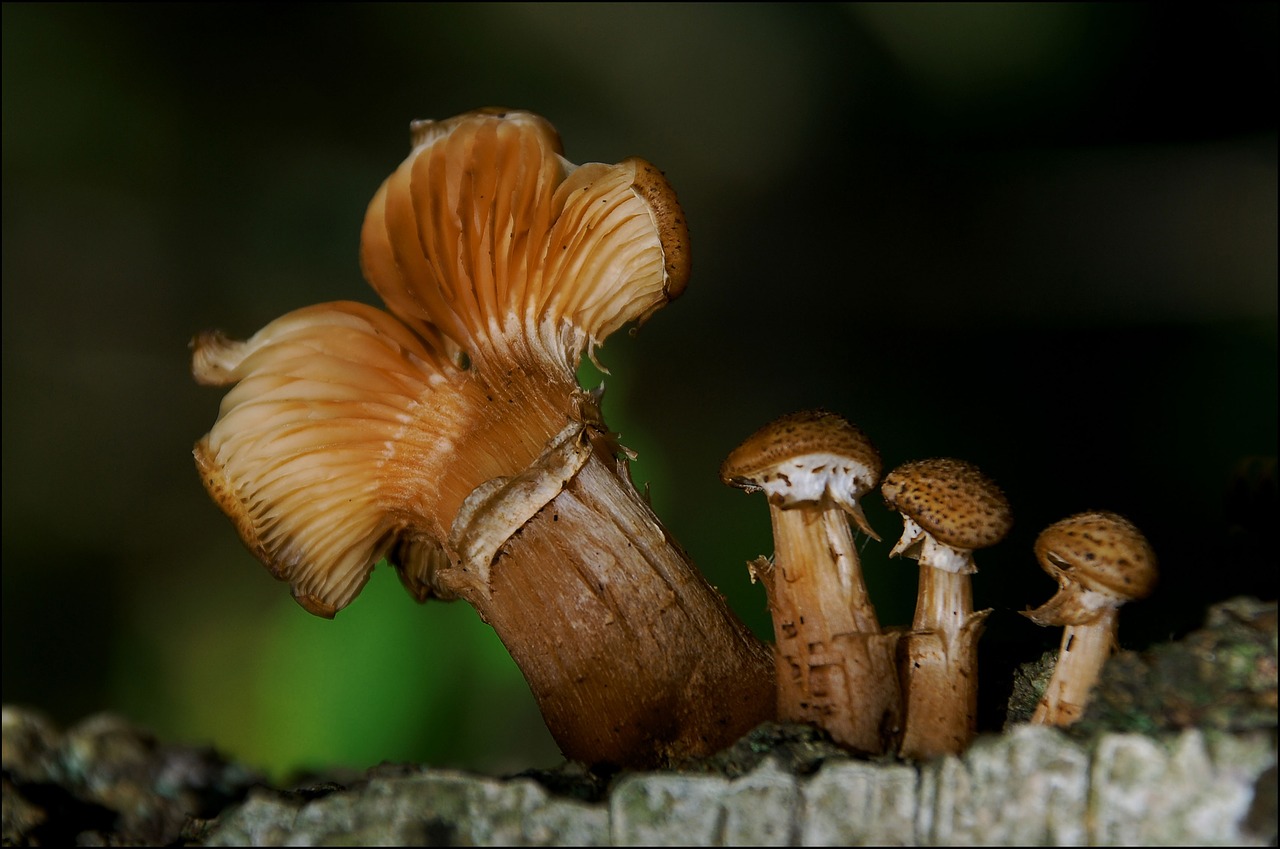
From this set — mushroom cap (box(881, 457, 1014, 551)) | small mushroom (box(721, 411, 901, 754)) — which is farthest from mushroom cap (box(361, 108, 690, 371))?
mushroom cap (box(881, 457, 1014, 551))

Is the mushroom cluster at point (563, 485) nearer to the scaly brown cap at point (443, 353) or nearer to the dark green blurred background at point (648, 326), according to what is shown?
the scaly brown cap at point (443, 353)

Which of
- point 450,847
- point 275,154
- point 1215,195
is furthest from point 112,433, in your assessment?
point 1215,195

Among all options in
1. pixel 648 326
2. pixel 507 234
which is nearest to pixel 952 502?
pixel 507 234

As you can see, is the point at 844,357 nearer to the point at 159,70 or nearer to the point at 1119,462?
the point at 1119,462

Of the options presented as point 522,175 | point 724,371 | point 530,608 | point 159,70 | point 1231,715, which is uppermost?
point 159,70

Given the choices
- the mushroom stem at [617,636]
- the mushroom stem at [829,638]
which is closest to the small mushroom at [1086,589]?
the mushroom stem at [829,638]

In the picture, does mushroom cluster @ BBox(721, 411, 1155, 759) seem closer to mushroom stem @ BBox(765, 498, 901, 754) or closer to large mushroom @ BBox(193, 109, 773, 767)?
mushroom stem @ BBox(765, 498, 901, 754)
